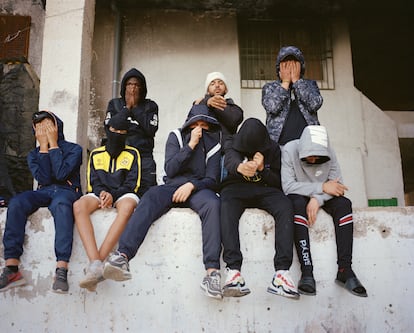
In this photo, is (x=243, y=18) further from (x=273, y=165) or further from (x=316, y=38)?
(x=273, y=165)

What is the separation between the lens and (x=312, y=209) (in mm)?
3797

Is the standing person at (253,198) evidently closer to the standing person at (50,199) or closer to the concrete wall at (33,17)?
the standing person at (50,199)

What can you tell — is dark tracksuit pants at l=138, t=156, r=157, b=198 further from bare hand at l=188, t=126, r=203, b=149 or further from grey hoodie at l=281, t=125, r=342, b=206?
grey hoodie at l=281, t=125, r=342, b=206

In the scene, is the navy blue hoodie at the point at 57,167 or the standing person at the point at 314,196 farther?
the navy blue hoodie at the point at 57,167

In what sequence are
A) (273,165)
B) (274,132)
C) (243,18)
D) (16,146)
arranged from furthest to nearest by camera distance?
(243,18), (16,146), (274,132), (273,165)

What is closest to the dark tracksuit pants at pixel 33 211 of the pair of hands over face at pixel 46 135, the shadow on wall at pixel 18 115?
the pair of hands over face at pixel 46 135

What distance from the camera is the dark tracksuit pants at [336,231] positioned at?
361cm

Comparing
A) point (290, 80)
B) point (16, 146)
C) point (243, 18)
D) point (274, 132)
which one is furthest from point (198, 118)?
point (243, 18)

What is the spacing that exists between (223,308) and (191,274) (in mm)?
372

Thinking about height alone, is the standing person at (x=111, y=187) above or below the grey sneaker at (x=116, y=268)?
above

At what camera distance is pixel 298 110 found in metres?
4.41

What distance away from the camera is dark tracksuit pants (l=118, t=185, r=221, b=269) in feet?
11.2

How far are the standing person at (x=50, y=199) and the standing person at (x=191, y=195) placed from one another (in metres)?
0.52

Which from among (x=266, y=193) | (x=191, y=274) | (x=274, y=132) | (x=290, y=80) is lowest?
(x=191, y=274)
